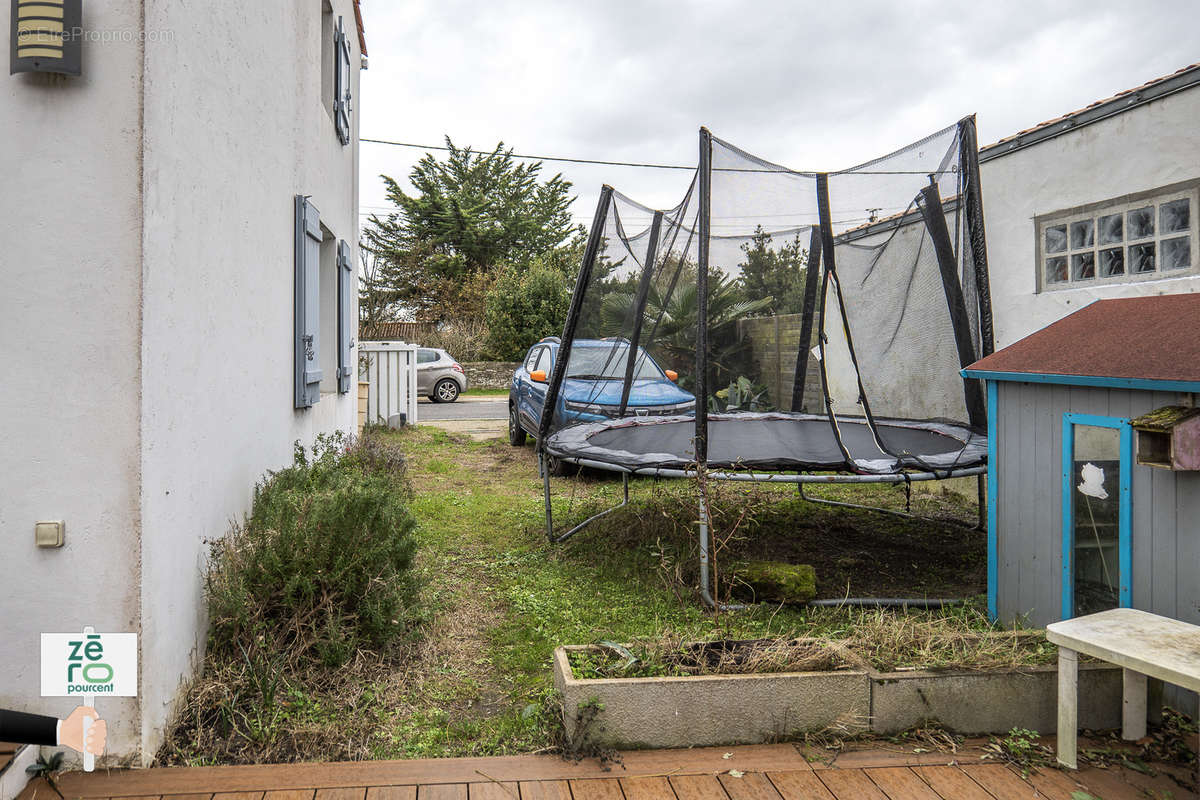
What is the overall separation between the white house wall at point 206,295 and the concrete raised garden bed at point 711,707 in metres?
1.24

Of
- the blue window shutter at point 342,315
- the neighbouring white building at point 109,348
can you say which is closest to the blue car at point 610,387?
the blue window shutter at point 342,315

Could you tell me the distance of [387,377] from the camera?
10.7m

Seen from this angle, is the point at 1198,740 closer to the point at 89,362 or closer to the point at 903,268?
the point at 903,268

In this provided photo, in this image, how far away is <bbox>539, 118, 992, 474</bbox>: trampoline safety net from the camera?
3988mm

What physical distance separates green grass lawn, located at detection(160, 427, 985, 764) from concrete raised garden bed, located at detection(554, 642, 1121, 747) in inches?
9.7

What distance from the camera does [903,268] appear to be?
4203 mm

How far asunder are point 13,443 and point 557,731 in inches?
Result: 68.3

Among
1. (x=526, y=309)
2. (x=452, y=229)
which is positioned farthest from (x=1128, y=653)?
(x=452, y=229)

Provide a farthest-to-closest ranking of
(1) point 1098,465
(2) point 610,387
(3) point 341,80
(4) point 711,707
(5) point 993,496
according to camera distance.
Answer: (2) point 610,387 < (3) point 341,80 < (5) point 993,496 < (1) point 1098,465 < (4) point 711,707

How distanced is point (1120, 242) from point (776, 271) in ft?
7.99

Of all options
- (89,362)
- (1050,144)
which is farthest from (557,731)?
(1050,144)

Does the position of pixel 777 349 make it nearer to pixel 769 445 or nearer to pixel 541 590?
pixel 769 445

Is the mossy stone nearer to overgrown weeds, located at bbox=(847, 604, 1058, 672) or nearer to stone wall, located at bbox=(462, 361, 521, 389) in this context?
overgrown weeds, located at bbox=(847, 604, 1058, 672)

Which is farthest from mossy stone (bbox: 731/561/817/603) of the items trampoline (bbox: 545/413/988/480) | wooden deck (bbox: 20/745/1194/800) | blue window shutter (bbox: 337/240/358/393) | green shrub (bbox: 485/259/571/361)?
green shrub (bbox: 485/259/571/361)
